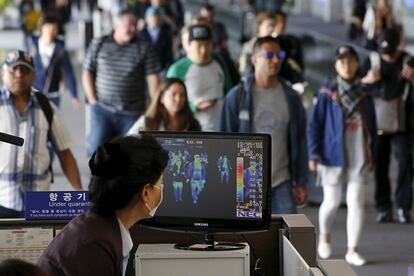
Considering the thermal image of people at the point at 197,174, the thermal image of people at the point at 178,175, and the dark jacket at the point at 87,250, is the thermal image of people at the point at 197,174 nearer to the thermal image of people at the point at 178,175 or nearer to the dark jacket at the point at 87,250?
the thermal image of people at the point at 178,175

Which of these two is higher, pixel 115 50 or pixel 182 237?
pixel 115 50

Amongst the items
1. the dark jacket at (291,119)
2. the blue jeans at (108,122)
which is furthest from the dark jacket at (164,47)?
the dark jacket at (291,119)

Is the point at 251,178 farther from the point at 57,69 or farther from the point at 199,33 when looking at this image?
the point at 57,69

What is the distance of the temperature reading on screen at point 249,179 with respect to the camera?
5.71 metres

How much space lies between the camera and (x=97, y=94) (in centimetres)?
1177

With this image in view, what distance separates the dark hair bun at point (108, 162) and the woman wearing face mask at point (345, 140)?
5.75 metres

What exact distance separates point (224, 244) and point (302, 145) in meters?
3.34

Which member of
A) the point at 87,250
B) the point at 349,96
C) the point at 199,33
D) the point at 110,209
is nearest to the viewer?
the point at 87,250

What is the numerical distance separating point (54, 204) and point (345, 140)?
16.5 ft

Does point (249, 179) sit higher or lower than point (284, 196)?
higher

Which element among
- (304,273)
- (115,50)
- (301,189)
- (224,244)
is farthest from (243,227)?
(115,50)

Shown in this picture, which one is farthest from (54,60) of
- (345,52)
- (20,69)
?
(20,69)

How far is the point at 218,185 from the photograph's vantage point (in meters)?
5.75

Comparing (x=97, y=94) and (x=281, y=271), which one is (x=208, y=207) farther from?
(x=97, y=94)
